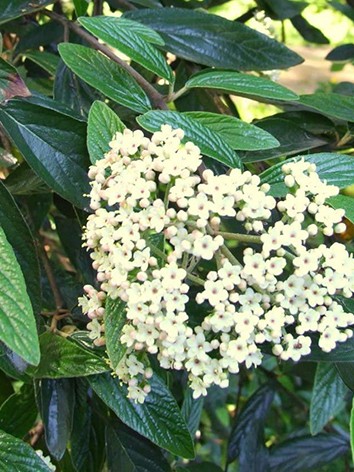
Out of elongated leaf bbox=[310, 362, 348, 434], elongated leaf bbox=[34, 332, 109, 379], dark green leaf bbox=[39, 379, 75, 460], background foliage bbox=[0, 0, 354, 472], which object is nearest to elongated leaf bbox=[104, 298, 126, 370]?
background foliage bbox=[0, 0, 354, 472]

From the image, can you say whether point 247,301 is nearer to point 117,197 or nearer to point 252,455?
point 117,197

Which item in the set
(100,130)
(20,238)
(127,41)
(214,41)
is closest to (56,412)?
(20,238)

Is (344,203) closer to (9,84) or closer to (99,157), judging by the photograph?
(99,157)

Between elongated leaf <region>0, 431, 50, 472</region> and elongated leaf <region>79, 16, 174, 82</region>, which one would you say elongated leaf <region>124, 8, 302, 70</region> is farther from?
elongated leaf <region>0, 431, 50, 472</region>

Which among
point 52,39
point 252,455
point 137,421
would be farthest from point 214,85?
point 252,455

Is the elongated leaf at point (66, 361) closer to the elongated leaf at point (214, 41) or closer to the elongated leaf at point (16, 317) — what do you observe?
the elongated leaf at point (16, 317)

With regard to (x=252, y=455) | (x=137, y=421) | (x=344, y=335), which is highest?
(x=344, y=335)
